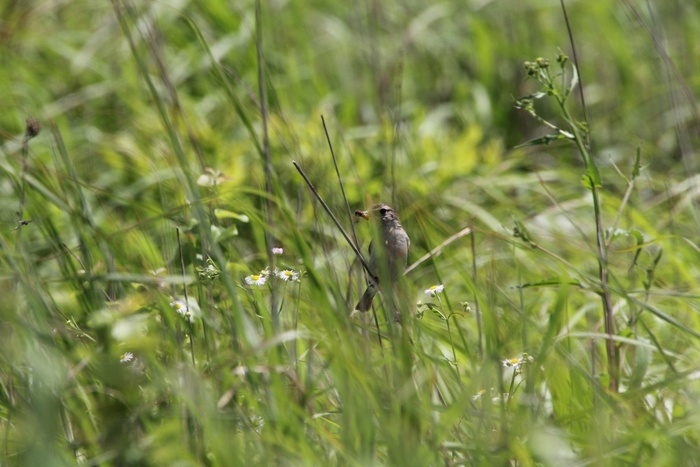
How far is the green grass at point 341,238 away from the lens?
5.21 feet

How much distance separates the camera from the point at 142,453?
150 centimetres

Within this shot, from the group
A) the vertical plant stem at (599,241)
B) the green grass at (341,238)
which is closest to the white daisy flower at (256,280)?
the green grass at (341,238)

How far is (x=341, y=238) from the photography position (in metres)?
3.06

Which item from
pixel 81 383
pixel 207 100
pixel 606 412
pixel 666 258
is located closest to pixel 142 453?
pixel 81 383

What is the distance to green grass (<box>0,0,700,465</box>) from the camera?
1589 millimetres

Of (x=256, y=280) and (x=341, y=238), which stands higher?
(x=256, y=280)

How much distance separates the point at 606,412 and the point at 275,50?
353 cm

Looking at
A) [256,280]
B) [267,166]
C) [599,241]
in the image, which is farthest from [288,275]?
[599,241]

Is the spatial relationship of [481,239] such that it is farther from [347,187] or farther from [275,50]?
[275,50]

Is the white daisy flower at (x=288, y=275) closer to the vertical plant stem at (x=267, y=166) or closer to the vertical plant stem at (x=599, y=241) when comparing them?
the vertical plant stem at (x=267, y=166)

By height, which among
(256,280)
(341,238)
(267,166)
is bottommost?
(341,238)

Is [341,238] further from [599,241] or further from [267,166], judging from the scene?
[599,241]

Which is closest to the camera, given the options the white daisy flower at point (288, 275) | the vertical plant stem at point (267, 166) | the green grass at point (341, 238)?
the green grass at point (341, 238)

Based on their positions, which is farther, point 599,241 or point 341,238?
point 341,238
